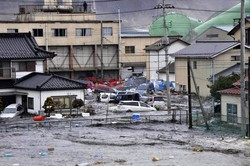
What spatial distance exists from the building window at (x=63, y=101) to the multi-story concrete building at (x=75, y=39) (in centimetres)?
2635

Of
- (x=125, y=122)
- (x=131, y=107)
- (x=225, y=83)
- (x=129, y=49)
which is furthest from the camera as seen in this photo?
(x=129, y=49)

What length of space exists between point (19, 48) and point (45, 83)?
200 inches

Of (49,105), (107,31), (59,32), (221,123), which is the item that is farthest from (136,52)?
(221,123)

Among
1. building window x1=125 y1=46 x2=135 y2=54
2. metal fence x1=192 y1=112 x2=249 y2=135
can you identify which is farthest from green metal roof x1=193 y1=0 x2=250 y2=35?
metal fence x1=192 y1=112 x2=249 y2=135

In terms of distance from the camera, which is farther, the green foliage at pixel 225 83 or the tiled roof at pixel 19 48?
the tiled roof at pixel 19 48

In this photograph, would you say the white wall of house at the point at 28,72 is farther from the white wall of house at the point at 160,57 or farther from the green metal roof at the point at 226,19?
the green metal roof at the point at 226,19

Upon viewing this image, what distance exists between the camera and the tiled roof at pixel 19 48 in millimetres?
42875

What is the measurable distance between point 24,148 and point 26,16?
1923 inches

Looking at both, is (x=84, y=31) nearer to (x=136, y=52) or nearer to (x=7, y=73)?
(x=136, y=52)

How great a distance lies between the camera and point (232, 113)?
32531 mm

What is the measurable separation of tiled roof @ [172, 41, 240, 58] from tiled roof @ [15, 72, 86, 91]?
12771 mm

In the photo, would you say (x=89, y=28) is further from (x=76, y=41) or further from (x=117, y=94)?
(x=117, y=94)

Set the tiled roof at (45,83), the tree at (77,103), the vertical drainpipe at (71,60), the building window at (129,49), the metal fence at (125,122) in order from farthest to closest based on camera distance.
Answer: the building window at (129,49) → the vertical drainpipe at (71,60) → the tiled roof at (45,83) → the tree at (77,103) → the metal fence at (125,122)

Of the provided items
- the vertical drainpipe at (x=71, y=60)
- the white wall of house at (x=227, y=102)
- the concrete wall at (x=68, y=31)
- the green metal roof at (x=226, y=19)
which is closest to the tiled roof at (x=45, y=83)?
the white wall of house at (x=227, y=102)
